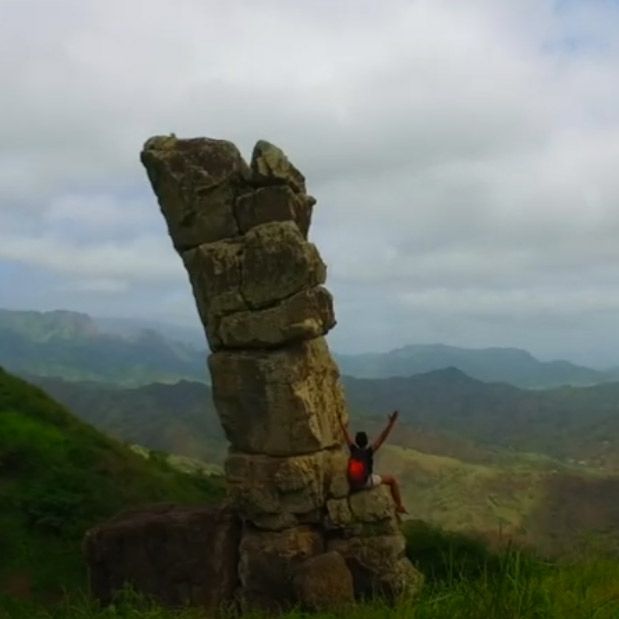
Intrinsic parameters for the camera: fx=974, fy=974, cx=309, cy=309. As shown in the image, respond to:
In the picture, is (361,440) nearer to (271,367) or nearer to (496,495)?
(271,367)

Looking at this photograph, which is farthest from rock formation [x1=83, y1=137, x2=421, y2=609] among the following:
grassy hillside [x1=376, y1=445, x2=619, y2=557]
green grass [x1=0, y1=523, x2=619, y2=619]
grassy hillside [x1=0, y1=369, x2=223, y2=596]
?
grassy hillside [x1=376, y1=445, x2=619, y2=557]

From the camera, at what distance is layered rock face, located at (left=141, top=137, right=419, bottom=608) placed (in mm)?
20078

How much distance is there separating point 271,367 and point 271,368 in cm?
2

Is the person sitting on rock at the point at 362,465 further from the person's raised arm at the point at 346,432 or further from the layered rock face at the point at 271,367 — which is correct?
the person's raised arm at the point at 346,432

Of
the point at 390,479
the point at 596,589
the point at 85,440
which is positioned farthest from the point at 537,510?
the point at 596,589

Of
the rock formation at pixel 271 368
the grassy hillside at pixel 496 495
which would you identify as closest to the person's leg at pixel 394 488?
the rock formation at pixel 271 368

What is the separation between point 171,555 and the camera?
20.8 meters

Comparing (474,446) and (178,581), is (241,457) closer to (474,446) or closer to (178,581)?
(178,581)

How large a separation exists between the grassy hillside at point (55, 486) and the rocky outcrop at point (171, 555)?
6590mm

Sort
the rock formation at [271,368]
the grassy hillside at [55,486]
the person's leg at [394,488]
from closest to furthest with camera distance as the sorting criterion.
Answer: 1. the rock formation at [271,368]
2. the person's leg at [394,488]
3. the grassy hillside at [55,486]

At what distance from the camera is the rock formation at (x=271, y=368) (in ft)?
65.8

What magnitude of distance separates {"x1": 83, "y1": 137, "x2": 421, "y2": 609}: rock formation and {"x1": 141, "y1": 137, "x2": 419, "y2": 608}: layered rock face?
3cm

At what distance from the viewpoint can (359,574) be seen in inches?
774

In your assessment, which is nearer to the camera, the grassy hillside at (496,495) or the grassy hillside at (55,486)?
the grassy hillside at (55,486)
